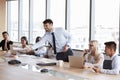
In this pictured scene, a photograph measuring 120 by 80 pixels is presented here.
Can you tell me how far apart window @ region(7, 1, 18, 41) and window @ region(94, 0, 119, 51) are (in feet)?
14.1

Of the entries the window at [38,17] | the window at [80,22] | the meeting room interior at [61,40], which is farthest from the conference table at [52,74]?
the window at [38,17]

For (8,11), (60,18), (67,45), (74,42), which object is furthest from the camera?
(8,11)

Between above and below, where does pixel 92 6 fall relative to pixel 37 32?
above

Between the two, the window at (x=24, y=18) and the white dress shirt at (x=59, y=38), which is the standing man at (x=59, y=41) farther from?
the window at (x=24, y=18)

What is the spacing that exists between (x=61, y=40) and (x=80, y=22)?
6.90 ft

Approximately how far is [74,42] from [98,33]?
0.97 metres

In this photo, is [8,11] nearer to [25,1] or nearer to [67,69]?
[25,1]

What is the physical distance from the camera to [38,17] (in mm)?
8641

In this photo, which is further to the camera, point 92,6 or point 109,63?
point 92,6

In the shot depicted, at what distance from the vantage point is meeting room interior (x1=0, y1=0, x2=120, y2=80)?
3.28m

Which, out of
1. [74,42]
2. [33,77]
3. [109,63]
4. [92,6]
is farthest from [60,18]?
[33,77]

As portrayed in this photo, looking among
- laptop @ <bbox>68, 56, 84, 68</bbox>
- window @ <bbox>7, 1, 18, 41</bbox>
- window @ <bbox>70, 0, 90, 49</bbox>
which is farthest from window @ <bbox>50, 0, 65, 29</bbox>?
laptop @ <bbox>68, 56, 84, 68</bbox>

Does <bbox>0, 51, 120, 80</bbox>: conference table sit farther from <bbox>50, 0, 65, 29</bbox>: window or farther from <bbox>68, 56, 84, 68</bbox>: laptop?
<bbox>50, 0, 65, 29</bbox>: window

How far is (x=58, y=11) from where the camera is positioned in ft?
25.3
